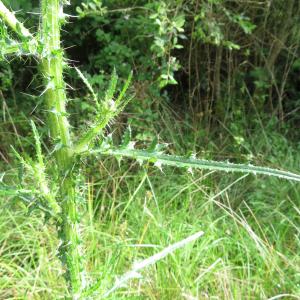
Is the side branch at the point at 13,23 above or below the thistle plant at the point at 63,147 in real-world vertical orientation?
above

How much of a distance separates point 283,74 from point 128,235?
1856mm

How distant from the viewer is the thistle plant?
0.71 metres

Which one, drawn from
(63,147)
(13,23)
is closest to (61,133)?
(63,147)

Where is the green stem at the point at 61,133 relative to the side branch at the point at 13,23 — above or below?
below

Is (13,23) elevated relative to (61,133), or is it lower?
elevated

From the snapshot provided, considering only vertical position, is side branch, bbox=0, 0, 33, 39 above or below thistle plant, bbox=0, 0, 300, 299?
above

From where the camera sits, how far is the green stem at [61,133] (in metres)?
0.72

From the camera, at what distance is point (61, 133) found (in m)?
0.77

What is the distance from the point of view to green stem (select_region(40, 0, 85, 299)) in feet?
2.35

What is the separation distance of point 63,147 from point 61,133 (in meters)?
0.02

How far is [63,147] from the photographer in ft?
2.52

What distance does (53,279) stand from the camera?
205 cm

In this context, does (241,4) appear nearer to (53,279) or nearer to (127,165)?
(127,165)

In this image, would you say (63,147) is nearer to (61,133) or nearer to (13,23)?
(61,133)
